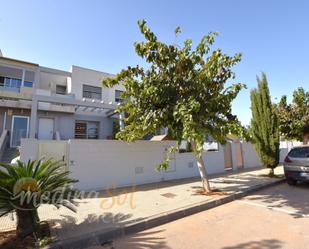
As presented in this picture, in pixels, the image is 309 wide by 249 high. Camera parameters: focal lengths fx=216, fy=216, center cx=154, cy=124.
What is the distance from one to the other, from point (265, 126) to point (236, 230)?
26.5 feet

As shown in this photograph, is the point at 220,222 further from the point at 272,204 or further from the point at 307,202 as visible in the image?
the point at 307,202

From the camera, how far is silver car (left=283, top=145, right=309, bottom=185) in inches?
345

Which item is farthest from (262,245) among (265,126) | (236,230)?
(265,126)

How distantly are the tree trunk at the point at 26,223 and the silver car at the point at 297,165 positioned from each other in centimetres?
953

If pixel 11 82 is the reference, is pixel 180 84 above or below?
below

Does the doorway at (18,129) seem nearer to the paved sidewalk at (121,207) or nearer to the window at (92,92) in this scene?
the window at (92,92)

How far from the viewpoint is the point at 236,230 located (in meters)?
4.68

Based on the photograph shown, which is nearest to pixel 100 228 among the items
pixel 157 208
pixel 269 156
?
pixel 157 208

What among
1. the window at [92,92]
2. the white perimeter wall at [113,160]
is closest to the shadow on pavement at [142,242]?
the white perimeter wall at [113,160]

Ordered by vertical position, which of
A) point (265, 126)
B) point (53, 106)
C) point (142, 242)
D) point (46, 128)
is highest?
point (53, 106)

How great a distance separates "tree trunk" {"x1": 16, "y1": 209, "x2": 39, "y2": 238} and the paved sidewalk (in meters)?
0.43

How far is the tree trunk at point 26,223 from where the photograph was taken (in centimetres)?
412

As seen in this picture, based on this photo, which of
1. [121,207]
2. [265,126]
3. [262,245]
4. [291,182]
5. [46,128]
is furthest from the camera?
[46,128]

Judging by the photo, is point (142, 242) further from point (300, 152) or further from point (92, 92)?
point (92, 92)
